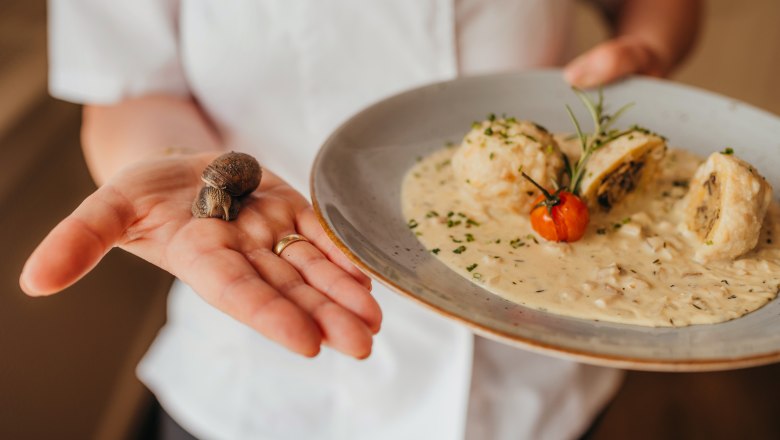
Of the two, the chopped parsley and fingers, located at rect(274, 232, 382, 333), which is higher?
fingers, located at rect(274, 232, 382, 333)

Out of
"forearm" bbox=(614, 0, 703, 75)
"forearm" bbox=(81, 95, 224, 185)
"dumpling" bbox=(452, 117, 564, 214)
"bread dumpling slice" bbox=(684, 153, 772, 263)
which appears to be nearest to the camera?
"bread dumpling slice" bbox=(684, 153, 772, 263)

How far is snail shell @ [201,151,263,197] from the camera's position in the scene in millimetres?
1184

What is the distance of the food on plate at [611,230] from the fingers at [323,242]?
221 millimetres

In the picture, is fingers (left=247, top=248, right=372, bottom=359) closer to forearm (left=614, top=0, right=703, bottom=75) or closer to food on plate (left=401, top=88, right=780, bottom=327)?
food on plate (left=401, top=88, right=780, bottom=327)

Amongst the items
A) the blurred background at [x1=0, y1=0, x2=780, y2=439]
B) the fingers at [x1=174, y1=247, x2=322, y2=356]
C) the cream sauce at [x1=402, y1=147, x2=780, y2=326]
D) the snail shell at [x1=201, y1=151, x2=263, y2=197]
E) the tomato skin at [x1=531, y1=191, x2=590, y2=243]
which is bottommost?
the blurred background at [x1=0, y1=0, x2=780, y2=439]

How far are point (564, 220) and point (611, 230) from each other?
0.16 metres

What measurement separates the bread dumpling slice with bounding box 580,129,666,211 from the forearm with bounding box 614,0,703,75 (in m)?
0.61

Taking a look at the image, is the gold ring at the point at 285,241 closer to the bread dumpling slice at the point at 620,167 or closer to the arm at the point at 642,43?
the bread dumpling slice at the point at 620,167

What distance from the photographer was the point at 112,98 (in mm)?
1738

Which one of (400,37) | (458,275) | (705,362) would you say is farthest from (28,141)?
(705,362)

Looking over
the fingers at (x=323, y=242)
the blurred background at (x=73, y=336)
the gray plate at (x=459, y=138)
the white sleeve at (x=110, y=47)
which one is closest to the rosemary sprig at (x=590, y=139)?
the gray plate at (x=459, y=138)

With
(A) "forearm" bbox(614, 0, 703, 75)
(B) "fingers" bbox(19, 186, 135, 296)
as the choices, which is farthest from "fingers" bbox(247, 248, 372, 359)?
(A) "forearm" bbox(614, 0, 703, 75)

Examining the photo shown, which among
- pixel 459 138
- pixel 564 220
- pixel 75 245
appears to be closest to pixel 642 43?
pixel 459 138

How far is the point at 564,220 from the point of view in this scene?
1328 millimetres
